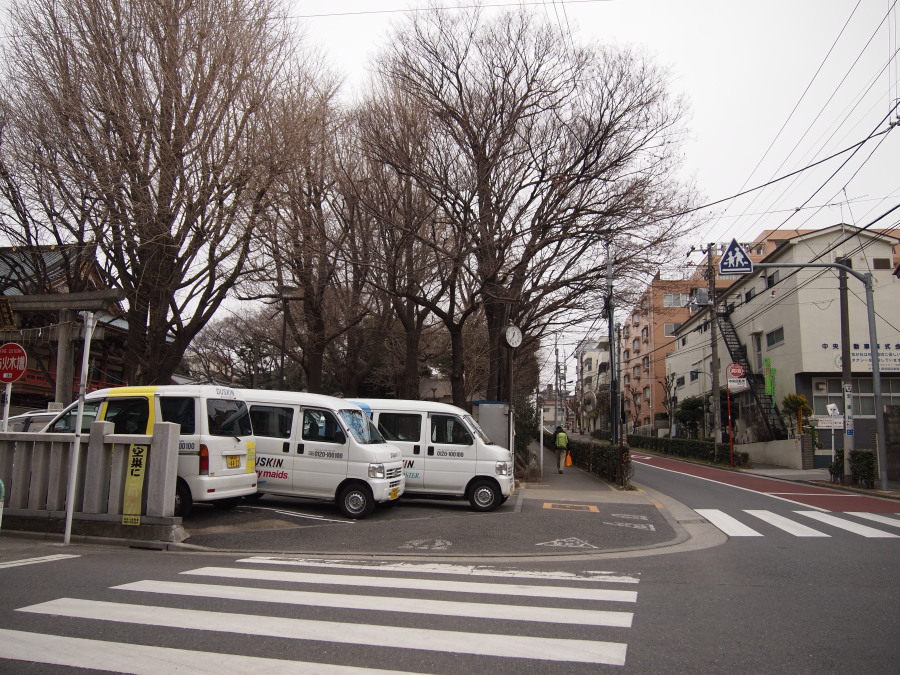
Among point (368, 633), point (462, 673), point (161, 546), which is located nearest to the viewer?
point (462, 673)

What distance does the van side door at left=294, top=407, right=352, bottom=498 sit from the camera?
11641 mm

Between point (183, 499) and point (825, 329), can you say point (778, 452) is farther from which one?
point (183, 499)

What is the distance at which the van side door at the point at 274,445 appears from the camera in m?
11.9

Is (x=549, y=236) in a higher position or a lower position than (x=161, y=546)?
higher

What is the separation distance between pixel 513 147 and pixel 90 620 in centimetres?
1678

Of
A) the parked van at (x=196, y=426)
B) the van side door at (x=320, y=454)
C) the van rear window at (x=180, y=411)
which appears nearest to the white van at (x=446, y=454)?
the van side door at (x=320, y=454)

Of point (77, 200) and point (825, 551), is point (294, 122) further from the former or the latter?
point (825, 551)

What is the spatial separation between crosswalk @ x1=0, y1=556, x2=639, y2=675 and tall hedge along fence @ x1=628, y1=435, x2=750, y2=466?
1110 inches

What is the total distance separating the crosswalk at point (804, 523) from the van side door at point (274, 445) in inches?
326

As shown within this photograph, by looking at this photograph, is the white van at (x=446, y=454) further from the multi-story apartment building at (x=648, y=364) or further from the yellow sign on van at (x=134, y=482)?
the multi-story apartment building at (x=648, y=364)

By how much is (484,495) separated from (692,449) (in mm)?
29733

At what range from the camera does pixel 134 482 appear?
9.25m

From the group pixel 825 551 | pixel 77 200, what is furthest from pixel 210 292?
pixel 825 551

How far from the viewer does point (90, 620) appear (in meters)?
5.23
